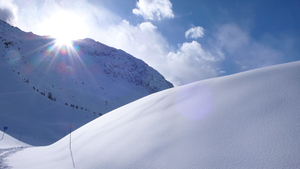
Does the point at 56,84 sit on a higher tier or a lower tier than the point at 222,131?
higher

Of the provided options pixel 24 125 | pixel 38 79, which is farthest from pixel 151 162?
pixel 38 79

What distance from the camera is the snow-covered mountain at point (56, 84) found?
429 inches

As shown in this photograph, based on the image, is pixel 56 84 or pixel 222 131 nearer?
pixel 222 131

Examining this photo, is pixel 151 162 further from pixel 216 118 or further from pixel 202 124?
pixel 216 118

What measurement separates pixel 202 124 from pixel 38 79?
2272 centimetres

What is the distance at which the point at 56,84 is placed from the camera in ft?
69.0

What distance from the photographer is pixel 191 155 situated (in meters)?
1.40

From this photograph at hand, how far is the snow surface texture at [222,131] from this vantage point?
1189mm

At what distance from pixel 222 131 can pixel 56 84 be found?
78.0 ft

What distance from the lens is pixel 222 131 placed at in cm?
149

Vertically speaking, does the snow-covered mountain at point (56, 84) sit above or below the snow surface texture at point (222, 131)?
above

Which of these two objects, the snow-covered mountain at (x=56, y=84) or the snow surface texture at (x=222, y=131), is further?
the snow-covered mountain at (x=56, y=84)

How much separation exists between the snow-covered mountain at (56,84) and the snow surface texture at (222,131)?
992cm

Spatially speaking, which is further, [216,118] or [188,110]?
[188,110]
